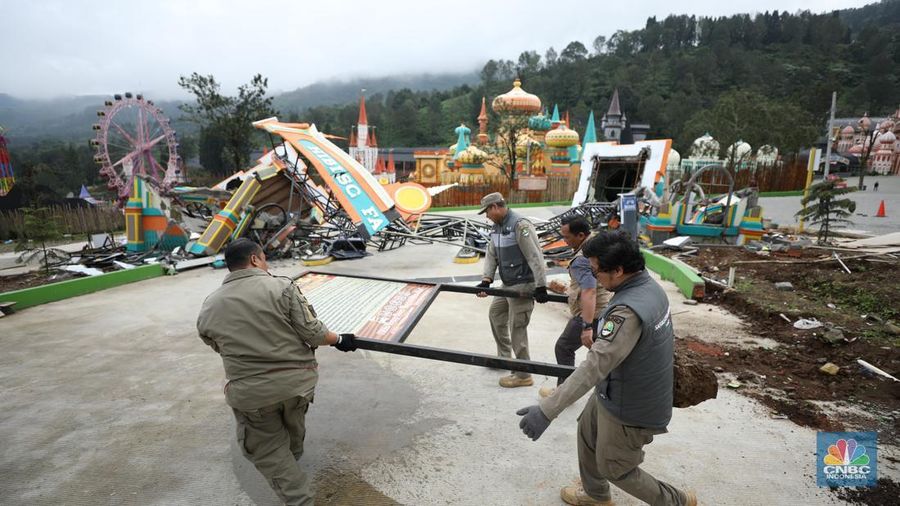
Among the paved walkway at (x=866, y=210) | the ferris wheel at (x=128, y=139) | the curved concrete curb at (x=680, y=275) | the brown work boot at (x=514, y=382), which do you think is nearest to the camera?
the brown work boot at (x=514, y=382)

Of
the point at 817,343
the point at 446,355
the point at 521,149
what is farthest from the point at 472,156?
the point at 446,355

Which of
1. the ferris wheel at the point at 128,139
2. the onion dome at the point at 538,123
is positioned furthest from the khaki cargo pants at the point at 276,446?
the onion dome at the point at 538,123

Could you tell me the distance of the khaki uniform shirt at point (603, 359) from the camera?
191 cm

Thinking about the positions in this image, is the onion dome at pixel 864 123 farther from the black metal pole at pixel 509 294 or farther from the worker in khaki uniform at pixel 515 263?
the black metal pole at pixel 509 294

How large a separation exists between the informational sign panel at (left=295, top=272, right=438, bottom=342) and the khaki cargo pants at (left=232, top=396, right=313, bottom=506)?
25.9 inches

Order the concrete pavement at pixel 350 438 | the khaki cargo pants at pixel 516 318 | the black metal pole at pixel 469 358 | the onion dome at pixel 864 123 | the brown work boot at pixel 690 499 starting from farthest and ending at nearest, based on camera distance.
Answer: the onion dome at pixel 864 123 → the khaki cargo pants at pixel 516 318 → the concrete pavement at pixel 350 438 → the black metal pole at pixel 469 358 → the brown work boot at pixel 690 499

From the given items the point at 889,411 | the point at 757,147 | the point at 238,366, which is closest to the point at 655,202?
the point at 889,411

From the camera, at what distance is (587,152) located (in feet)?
47.9

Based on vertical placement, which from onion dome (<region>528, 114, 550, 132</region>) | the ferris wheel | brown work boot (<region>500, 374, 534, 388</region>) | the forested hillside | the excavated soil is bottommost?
brown work boot (<region>500, 374, 534, 388</region>)

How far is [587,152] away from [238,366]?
14.1m

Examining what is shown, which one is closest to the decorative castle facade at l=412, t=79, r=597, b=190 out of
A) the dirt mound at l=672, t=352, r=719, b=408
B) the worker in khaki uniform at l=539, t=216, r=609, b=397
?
the worker in khaki uniform at l=539, t=216, r=609, b=397

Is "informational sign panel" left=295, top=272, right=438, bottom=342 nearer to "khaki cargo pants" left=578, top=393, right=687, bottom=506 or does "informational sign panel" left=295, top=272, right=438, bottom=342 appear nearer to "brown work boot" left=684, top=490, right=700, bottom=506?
"khaki cargo pants" left=578, top=393, right=687, bottom=506

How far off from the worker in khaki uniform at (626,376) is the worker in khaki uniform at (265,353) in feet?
3.99

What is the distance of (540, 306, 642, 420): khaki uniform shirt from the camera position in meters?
1.91
